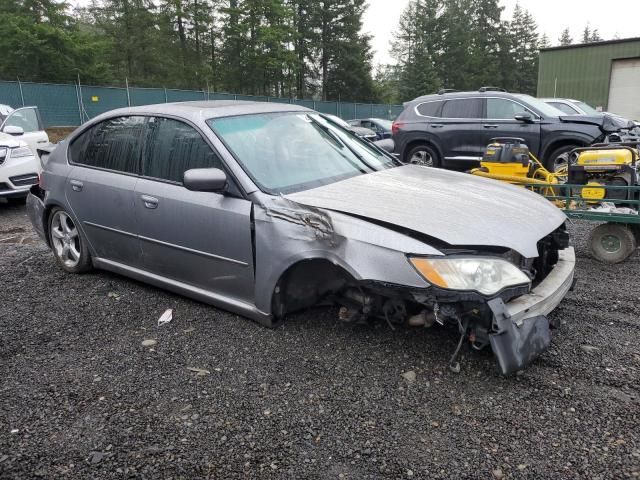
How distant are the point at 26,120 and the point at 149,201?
27.8ft

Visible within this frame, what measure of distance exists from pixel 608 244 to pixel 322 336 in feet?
A: 10.7

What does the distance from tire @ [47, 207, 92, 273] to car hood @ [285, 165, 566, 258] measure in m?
2.43

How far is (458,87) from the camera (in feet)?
170

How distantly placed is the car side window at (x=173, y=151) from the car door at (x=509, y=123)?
7.53 meters

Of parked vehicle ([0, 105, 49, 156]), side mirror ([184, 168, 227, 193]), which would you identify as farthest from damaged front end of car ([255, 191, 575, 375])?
parked vehicle ([0, 105, 49, 156])

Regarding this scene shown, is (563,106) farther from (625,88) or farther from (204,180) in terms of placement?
(625,88)

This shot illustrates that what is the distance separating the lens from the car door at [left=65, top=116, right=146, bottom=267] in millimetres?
3934

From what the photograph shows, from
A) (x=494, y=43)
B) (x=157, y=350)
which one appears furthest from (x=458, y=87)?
(x=157, y=350)

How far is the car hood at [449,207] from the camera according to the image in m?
2.68

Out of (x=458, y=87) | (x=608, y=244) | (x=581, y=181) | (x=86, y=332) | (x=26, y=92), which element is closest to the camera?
(x=86, y=332)

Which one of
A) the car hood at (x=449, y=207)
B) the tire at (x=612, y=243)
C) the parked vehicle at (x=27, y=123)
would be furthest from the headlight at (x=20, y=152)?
the tire at (x=612, y=243)

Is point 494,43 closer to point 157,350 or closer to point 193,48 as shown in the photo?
point 193,48

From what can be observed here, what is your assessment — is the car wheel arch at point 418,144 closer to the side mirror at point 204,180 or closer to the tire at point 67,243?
the tire at point 67,243

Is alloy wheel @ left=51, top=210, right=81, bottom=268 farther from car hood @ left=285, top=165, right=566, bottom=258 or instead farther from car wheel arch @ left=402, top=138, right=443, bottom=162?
car wheel arch @ left=402, top=138, right=443, bottom=162
